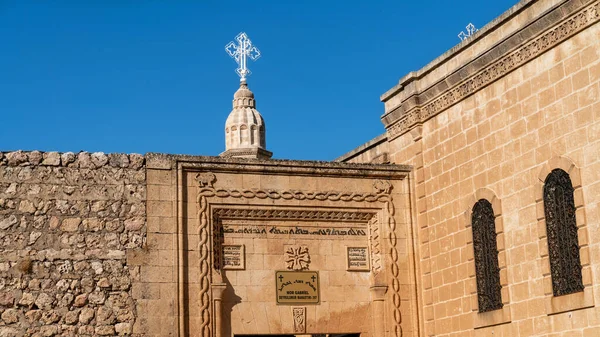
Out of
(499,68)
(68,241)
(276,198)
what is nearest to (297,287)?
(276,198)

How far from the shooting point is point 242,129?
1400 inches

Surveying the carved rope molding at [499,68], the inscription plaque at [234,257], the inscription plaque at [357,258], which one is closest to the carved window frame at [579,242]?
the carved rope molding at [499,68]

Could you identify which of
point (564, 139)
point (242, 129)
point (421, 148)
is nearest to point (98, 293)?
point (421, 148)

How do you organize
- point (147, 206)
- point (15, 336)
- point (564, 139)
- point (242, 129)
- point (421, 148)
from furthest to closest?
point (242, 129)
point (421, 148)
point (147, 206)
point (15, 336)
point (564, 139)

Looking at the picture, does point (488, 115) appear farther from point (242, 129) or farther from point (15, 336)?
point (242, 129)

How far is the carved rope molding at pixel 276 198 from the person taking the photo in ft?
41.5

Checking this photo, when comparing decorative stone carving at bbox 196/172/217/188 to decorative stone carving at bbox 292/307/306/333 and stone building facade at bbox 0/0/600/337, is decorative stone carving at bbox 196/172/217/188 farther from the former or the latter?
decorative stone carving at bbox 292/307/306/333

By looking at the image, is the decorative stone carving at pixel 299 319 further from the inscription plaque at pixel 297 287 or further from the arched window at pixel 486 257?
the arched window at pixel 486 257

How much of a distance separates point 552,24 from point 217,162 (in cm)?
487

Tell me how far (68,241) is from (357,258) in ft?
13.3

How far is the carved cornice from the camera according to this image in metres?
13.2

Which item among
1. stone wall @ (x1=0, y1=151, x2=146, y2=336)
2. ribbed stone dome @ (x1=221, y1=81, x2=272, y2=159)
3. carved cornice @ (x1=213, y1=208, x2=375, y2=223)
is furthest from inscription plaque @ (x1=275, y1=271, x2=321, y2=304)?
ribbed stone dome @ (x1=221, y1=81, x2=272, y2=159)

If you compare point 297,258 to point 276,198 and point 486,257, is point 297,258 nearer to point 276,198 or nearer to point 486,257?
point 276,198

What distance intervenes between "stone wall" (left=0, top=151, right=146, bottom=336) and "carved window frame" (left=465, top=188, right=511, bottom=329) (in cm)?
427
